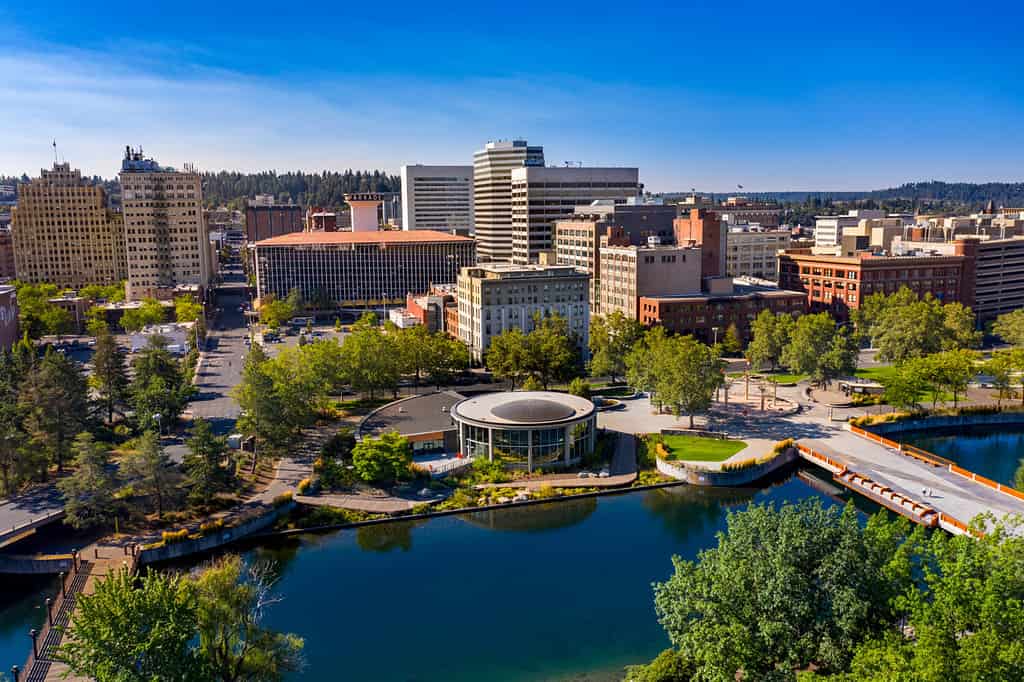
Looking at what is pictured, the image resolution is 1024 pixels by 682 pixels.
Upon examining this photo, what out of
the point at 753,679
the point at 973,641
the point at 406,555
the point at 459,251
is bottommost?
the point at 406,555

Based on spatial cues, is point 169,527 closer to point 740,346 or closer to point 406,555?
point 406,555

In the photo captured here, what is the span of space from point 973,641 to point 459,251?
142 meters

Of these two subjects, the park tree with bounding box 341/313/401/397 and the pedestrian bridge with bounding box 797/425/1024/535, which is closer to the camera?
the pedestrian bridge with bounding box 797/425/1024/535

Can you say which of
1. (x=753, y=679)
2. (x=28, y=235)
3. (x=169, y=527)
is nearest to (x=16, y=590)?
(x=169, y=527)

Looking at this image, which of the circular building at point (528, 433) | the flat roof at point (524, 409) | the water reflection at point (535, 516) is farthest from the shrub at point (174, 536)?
the flat roof at point (524, 409)

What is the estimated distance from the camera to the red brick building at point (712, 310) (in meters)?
108

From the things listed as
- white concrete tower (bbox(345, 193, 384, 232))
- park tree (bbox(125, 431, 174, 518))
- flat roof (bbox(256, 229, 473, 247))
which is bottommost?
park tree (bbox(125, 431, 174, 518))

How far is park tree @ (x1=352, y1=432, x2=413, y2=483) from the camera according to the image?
5600 centimetres

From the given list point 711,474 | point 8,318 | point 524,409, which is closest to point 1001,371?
point 711,474

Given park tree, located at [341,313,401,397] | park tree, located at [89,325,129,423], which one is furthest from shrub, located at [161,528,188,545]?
park tree, located at [341,313,401,397]

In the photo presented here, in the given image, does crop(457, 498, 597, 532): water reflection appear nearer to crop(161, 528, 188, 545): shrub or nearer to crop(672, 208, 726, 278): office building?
crop(161, 528, 188, 545): shrub

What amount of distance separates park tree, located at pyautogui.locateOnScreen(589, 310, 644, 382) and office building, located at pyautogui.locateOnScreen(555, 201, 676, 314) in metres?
19.4

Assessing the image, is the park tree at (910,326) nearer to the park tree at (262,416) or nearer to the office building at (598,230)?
the office building at (598,230)

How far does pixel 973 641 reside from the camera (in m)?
23.4
